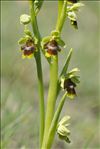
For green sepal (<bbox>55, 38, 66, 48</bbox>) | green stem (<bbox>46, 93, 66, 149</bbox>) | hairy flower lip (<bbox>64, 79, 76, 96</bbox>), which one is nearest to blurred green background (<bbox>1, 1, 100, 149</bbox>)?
green stem (<bbox>46, 93, 66, 149</bbox>)

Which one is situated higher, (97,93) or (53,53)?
(53,53)

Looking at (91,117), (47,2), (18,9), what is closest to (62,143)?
(91,117)

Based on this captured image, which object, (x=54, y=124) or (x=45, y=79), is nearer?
(x=54, y=124)

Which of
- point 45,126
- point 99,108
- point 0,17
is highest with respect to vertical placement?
point 45,126

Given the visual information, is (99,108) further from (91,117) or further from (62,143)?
(62,143)

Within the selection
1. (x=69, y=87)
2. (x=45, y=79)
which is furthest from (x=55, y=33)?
(x=45, y=79)

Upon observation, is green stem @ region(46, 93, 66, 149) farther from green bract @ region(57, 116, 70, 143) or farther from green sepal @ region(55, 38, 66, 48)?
green sepal @ region(55, 38, 66, 48)

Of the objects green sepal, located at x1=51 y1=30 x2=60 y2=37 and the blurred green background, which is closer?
green sepal, located at x1=51 y1=30 x2=60 y2=37

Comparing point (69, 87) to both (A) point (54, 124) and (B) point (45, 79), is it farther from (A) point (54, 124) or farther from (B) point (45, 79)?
(B) point (45, 79)

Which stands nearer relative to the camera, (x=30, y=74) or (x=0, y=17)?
(x=30, y=74)
